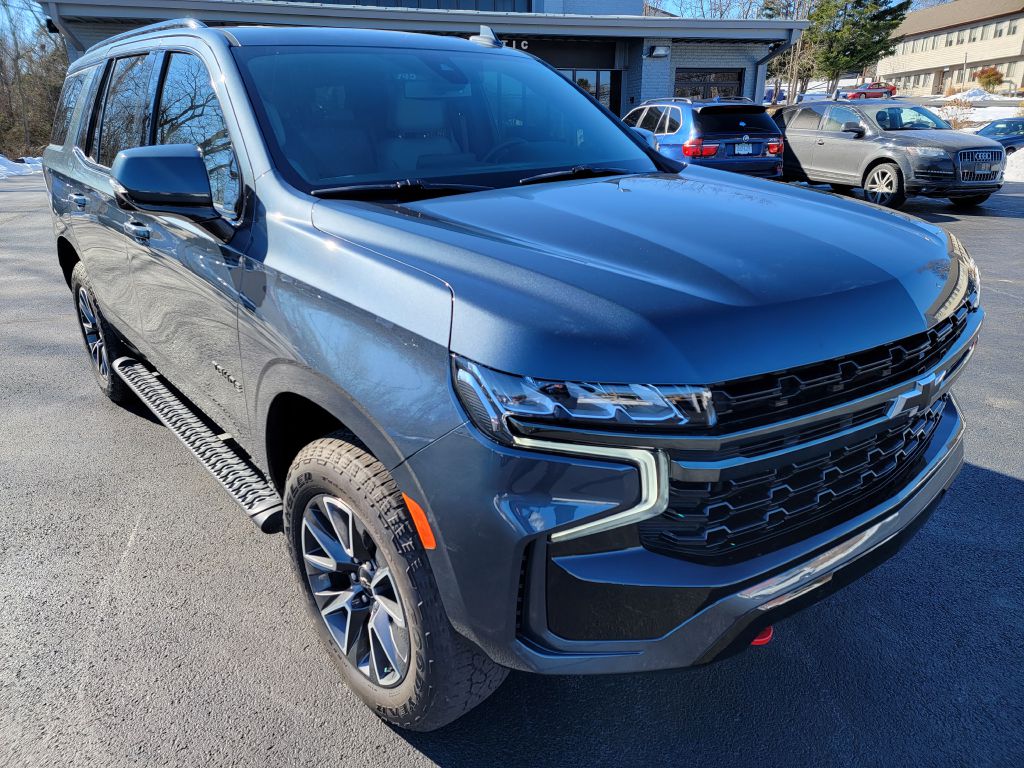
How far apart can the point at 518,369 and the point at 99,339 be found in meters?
3.97

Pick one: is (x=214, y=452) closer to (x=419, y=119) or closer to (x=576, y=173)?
(x=419, y=119)

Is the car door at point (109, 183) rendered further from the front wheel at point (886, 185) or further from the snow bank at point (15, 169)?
the snow bank at point (15, 169)

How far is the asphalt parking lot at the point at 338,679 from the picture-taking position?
2133mm

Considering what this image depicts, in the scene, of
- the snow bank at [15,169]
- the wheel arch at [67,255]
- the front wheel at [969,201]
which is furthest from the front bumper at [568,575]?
the snow bank at [15,169]

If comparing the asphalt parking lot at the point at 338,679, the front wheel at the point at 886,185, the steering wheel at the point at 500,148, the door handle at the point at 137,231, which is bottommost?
the asphalt parking lot at the point at 338,679

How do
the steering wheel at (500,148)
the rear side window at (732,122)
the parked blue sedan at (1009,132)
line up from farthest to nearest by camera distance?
the parked blue sedan at (1009,132) < the rear side window at (732,122) < the steering wheel at (500,148)

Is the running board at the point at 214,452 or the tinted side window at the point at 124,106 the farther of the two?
the tinted side window at the point at 124,106

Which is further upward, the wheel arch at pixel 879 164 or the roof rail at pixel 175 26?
the roof rail at pixel 175 26

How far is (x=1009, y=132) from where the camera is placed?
59.4 feet

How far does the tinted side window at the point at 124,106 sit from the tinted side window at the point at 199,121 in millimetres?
275

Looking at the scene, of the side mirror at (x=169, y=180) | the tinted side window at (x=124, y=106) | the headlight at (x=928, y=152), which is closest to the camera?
the side mirror at (x=169, y=180)

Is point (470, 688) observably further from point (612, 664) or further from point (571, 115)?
point (571, 115)

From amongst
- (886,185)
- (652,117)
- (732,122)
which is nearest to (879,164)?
(886,185)

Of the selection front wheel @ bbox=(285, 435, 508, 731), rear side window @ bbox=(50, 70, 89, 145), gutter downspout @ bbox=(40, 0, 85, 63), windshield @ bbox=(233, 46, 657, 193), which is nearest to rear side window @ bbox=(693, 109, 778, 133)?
windshield @ bbox=(233, 46, 657, 193)
